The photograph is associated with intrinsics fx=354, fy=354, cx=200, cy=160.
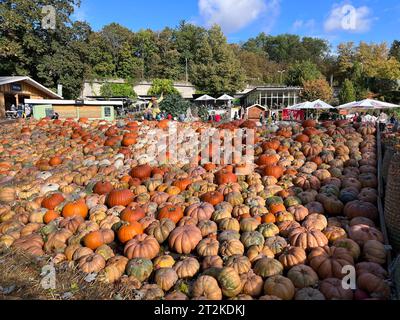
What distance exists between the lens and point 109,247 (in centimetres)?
542

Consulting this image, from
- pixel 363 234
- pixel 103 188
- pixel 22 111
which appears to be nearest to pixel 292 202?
pixel 363 234

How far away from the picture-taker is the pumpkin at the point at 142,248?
5191 mm

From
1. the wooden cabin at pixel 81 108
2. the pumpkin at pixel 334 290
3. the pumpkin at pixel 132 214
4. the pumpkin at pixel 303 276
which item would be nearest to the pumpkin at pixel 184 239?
the pumpkin at pixel 132 214

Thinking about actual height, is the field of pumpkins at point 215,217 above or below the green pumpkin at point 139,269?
above

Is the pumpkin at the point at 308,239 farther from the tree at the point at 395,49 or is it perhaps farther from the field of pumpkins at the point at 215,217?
the tree at the point at 395,49

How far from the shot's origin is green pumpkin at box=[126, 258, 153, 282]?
476cm

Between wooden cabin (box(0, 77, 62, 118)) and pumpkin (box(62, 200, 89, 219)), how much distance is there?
711 inches

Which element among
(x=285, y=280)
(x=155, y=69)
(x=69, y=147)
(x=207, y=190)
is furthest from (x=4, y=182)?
(x=155, y=69)

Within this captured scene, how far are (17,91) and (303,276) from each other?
81.9 ft

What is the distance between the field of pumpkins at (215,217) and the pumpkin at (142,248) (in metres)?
0.02

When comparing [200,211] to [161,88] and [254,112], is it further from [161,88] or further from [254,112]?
[161,88]

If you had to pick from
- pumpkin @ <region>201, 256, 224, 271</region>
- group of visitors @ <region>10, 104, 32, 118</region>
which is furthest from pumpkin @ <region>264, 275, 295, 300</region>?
group of visitors @ <region>10, 104, 32, 118</region>

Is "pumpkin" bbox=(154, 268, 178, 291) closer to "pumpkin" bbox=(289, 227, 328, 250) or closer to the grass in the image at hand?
the grass
